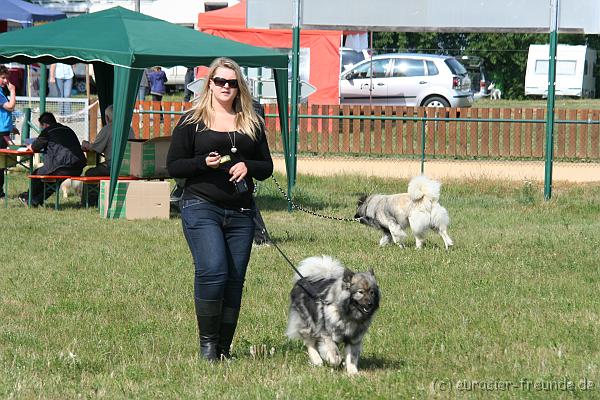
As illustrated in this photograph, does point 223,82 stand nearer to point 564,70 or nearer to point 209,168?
point 209,168

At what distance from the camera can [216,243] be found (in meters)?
6.73

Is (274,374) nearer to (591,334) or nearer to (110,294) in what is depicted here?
(591,334)

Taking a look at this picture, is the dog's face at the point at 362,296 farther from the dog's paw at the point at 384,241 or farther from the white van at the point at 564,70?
the white van at the point at 564,70

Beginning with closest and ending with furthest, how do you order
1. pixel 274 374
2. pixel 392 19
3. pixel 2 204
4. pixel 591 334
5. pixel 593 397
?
pixel 593 397 → pixel 274 374 → pixel 591 334 → pixel 2 204 → pixel 392 19

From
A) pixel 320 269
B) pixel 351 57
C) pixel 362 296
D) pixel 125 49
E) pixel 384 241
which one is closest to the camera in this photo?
pixel 362 296

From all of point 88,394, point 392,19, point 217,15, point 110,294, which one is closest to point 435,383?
point 88,394

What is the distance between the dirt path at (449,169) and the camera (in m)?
21.4

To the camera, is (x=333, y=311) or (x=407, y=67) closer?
(x=333, y=311)

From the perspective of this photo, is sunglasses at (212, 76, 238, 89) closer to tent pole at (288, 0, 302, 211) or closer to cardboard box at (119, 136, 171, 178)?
cardboard box at (119, 136, 171, 178)

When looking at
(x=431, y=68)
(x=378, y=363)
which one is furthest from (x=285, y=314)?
(x=431, y=68)

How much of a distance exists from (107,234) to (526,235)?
17.7ft

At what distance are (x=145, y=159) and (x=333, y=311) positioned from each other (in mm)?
9982

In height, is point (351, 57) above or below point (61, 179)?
above

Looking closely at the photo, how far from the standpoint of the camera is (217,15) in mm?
29656
